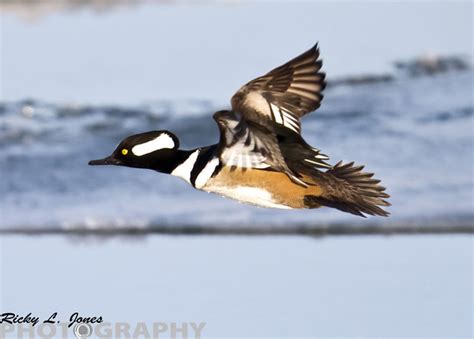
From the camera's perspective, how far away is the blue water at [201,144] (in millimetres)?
7387

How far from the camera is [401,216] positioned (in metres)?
7.23

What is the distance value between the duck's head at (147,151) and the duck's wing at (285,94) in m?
0.62

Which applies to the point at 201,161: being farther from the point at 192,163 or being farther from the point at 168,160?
the point at 168,160

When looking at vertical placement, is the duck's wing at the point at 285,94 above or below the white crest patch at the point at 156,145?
above

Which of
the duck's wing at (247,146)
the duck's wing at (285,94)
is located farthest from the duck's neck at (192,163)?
the duck's wing at (285,94)

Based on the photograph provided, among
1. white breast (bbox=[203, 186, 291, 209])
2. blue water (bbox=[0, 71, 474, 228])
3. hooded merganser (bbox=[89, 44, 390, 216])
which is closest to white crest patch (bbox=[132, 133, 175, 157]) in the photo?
hooded merganser (bbox=[89, 44, 390, 216])

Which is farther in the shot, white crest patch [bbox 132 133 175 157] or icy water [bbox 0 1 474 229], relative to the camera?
icy water [bbox 0 1 474 229]

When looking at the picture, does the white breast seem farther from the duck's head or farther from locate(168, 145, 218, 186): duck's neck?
the duck's head

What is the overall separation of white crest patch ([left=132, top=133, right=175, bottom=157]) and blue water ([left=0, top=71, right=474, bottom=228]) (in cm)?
172

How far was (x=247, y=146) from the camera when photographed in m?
4.96

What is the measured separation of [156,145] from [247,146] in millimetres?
726

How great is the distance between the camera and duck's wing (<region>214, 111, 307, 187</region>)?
476cm

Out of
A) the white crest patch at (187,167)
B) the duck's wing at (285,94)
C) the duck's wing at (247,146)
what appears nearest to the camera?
the duck's wing at (247,146)
